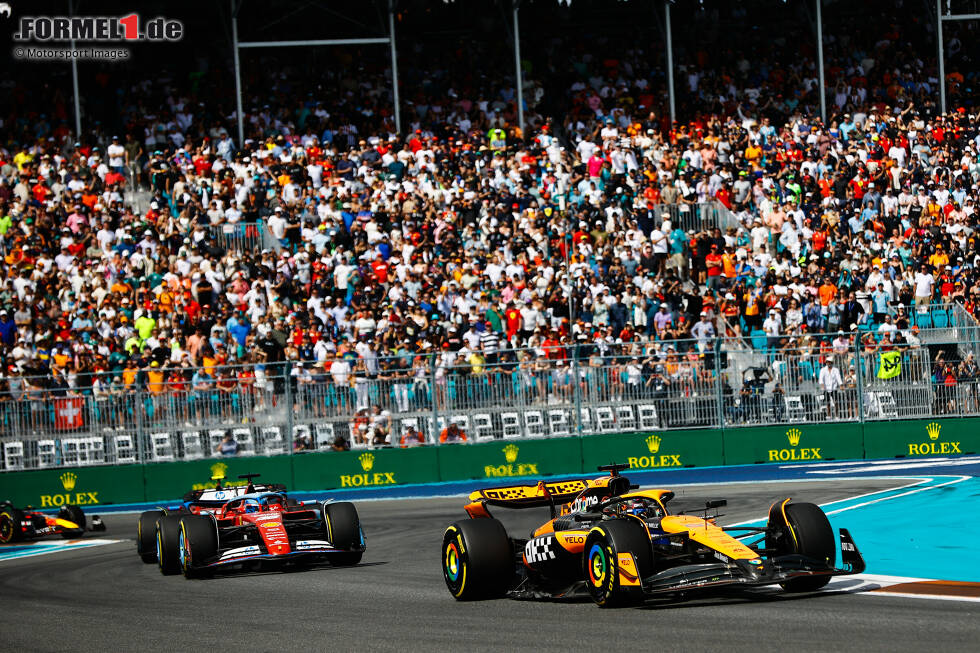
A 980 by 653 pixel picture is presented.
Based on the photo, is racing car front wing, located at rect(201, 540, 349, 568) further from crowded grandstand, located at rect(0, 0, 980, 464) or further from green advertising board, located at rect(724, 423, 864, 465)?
green advertising board, located at rect(724, 423, 864, 465)

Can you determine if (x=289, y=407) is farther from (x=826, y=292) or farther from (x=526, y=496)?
(x=526, y=496)

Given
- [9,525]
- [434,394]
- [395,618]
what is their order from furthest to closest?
[434,394], [9,525], [395,618]

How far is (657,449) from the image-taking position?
82.5ft

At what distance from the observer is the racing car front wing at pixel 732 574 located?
9.84 m

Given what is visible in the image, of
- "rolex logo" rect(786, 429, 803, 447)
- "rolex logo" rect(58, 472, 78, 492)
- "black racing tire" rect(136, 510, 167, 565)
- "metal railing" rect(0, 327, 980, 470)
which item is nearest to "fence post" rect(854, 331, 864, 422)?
"metal railing" rect(0, 327, 980, 470)

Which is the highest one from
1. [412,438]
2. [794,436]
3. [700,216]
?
[700,216]

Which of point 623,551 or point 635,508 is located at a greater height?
point 635,508

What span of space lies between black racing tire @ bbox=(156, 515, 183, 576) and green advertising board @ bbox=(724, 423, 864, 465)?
1264cm

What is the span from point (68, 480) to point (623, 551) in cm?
1702

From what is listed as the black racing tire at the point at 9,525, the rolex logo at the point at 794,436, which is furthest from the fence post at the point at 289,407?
the rolex logo at the point at 794,436

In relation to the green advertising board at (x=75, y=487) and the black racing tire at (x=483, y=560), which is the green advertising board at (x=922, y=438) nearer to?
the green advertising board at (x=75, y=487)

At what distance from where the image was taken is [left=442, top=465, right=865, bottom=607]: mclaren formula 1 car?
9.93 m

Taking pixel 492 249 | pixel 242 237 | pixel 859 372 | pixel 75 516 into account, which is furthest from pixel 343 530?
pixel 242 237

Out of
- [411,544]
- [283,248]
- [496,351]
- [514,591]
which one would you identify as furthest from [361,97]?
[514,591]
